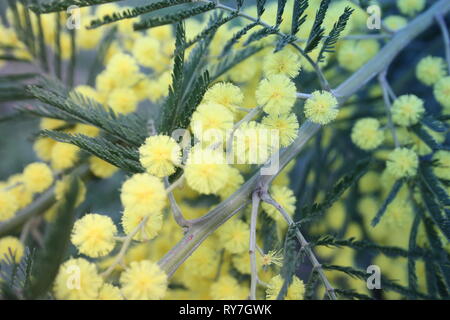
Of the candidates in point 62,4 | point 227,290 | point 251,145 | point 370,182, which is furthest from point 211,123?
point 370,182

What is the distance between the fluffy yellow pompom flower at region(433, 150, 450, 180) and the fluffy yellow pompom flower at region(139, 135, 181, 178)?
0.46m

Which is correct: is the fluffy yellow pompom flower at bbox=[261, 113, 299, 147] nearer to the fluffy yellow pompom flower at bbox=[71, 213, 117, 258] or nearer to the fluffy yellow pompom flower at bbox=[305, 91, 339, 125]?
the fluffy yellow pompom flower at bbox=[305, 91, 339, 125]

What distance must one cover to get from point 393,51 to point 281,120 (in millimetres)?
409

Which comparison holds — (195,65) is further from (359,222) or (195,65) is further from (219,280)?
(359,222)

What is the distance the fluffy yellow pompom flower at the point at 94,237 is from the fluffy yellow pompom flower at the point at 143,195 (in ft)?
0.15

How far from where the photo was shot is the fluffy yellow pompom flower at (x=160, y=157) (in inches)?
20.0

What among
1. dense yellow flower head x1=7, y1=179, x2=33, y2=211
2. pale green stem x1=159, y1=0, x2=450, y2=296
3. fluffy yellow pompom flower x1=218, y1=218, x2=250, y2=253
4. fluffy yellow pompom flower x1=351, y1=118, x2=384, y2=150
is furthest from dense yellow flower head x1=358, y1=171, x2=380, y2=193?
dense yellow flower head x1=7, y1=179, x2=33, y2=211

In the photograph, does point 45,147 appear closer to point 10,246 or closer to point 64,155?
point 64,155

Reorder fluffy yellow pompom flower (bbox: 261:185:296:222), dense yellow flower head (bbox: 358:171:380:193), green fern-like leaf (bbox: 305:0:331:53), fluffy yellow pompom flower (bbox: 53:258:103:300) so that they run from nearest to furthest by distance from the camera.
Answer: fluffy yellow pompom flower (bbox: 53:258:103:300) → green fern-like leaf (bbox: 305:0:331:53) → fluffy yellow pompom flower (bbox: 261:185:296:222) → dense yellow flower head (bbox: 358:171:380:193)

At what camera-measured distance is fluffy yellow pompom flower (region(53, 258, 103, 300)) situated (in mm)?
475

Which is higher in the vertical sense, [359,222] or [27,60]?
[27,60]

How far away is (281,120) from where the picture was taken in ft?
1.89

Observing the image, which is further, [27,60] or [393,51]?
[27,60]
